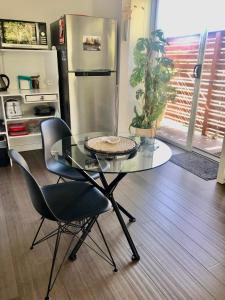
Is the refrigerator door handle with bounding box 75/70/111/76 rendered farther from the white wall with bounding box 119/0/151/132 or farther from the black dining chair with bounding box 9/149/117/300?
the black dining chair with bounding box 9/149/117/300

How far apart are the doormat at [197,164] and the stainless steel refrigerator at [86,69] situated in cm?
128

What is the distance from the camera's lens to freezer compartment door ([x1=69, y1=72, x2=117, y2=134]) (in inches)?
133

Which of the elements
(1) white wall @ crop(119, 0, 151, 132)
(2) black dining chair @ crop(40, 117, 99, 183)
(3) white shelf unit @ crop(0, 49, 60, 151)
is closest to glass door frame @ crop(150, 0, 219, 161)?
(1) white wall @ crop(119, 0, 151, 132)

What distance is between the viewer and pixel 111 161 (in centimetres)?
161

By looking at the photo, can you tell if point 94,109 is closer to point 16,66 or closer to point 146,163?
point 16,66

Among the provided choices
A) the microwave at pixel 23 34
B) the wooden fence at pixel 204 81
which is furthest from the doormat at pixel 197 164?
the microwave at pixel 23 34

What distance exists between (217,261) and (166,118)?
3.24m

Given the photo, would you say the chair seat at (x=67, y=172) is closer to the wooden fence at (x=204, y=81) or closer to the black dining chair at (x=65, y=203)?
A: the black dining chair at (x=65, y=203)

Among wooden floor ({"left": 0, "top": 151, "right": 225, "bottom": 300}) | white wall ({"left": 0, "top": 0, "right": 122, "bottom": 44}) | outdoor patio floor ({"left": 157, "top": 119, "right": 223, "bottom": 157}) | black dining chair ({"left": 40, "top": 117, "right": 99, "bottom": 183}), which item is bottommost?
wooden floor ({"left": 0, "top": 151, "right": 225, "bottom": 300})

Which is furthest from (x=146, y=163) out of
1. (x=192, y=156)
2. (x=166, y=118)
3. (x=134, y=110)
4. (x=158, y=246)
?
(x=166, y=118)

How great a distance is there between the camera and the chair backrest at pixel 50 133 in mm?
2100

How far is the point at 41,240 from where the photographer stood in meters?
1.81

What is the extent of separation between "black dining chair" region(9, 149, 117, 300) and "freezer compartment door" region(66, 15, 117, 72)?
82.4 inches

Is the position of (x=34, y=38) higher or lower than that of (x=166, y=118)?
higher
